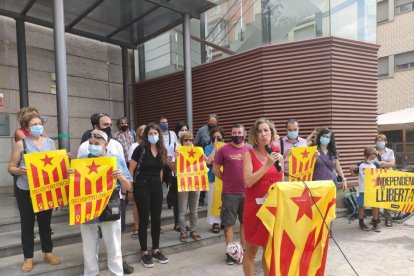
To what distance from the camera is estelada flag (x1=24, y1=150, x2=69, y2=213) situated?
3787 millimetres

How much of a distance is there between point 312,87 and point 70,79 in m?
6.52

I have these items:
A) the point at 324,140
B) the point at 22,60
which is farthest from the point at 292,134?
the point at 22,60

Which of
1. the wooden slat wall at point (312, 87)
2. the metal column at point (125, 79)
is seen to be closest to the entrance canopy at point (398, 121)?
the wooden slat wall at point (312, 87)

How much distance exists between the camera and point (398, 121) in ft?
44.9

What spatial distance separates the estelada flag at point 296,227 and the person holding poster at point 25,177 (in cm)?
272

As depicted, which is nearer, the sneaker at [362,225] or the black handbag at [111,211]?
the black handbag at [111,211]

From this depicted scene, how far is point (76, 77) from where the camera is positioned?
9719 millimetres

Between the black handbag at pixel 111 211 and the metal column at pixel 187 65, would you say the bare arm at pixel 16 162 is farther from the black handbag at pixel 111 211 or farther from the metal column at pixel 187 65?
the metal column at pixel 187 65

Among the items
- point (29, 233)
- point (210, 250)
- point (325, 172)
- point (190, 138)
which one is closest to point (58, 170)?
point (29, 233)

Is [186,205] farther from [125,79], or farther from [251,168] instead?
[125,79]

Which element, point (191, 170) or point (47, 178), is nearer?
point (47, 178)

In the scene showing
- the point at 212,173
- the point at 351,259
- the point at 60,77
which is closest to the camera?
the point at 351,259

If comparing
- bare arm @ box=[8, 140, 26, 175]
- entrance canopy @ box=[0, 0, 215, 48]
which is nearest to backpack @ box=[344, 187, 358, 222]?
entrance canopy @ box=[0, 0, 215, 48]

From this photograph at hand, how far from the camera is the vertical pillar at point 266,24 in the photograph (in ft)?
27.7
